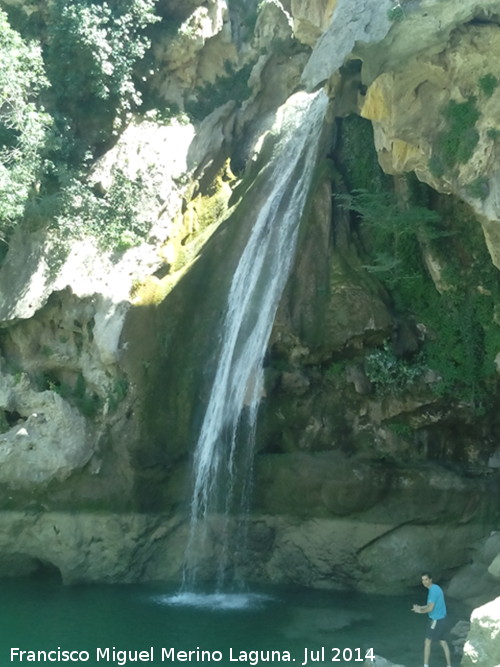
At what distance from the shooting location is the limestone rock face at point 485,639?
8664 millimetres

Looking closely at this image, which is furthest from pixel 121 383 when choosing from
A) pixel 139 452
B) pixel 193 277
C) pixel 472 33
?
pixel 472 33

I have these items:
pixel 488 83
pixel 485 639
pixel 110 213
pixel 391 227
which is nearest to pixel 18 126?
pixel 110 213

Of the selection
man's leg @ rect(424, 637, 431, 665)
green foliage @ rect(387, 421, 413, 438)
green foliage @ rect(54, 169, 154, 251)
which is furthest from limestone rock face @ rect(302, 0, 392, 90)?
man's leg @ rect(424, 637, 431, 665)

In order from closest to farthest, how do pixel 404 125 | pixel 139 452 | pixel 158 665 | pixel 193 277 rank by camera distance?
pixel 158 665 → pixel 404 125 → pixel 139 452 → pixel 193 277

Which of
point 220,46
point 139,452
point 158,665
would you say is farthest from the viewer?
point 220,46

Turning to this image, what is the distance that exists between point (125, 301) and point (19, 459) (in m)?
3.53

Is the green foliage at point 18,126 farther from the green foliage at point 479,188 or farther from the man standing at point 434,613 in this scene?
the man standing at point 434,613

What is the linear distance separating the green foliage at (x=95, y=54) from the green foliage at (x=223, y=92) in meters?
1.80

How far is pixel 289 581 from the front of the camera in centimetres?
1547

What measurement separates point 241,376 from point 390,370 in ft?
8.72

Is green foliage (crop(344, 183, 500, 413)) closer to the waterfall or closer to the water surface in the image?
the waterfall

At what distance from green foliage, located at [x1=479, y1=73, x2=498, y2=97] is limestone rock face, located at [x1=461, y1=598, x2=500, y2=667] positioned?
22.1ft

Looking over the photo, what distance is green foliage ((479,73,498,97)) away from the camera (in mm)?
11883

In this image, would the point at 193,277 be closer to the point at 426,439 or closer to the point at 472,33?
the point at 426,439
